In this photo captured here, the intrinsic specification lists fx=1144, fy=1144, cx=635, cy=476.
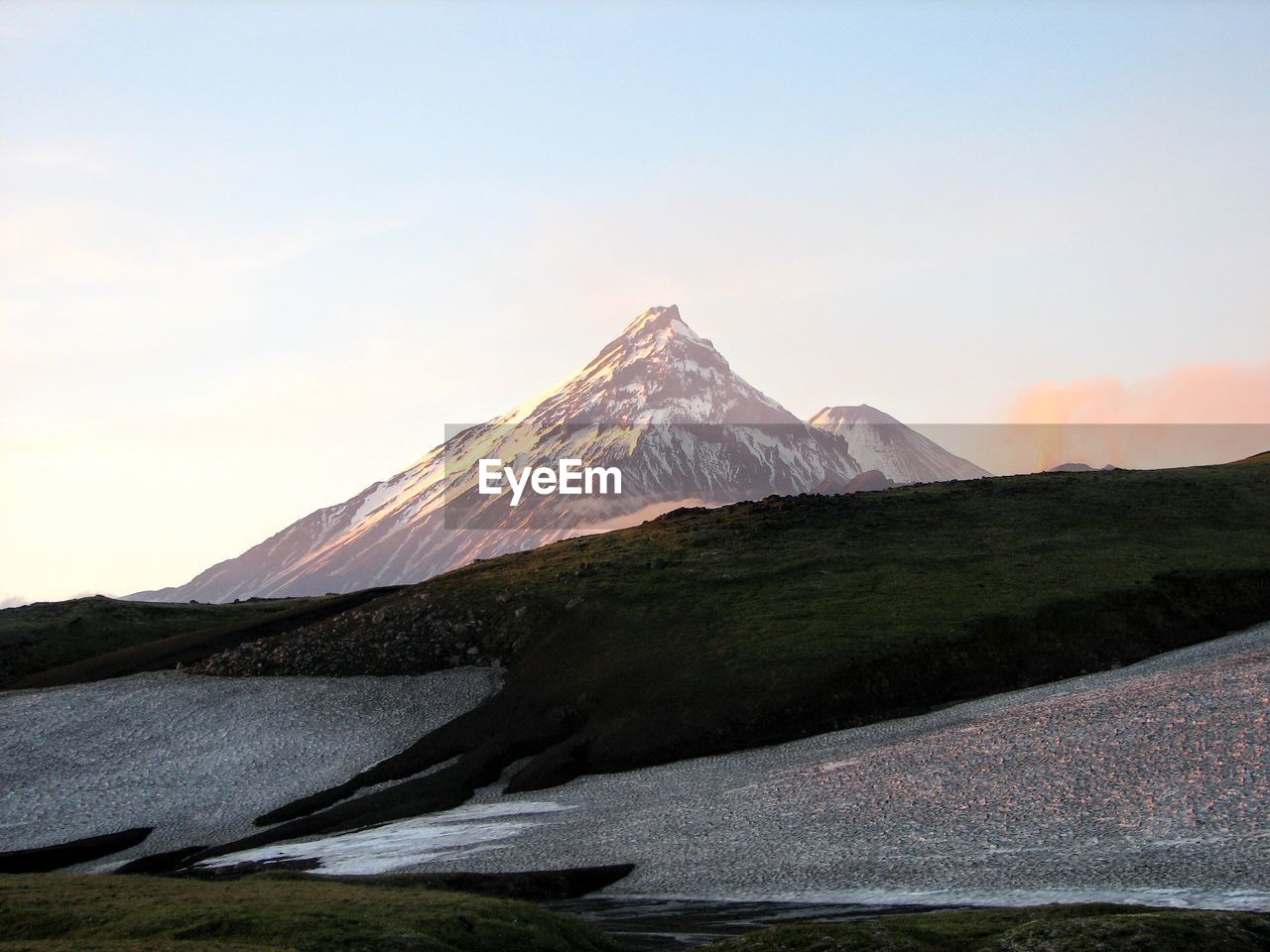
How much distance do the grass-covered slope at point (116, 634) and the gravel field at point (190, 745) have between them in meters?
5.79

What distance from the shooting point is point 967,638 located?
7944 centimetres

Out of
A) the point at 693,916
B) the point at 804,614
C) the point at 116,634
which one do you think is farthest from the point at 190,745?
the point at 693,916

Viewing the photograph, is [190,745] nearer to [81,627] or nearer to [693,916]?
[81,627]

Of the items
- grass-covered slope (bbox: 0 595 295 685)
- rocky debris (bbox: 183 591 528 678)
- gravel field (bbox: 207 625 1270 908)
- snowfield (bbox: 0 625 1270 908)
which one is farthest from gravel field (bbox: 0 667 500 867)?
grass-covered slope (bbox: 0 595 295 685)

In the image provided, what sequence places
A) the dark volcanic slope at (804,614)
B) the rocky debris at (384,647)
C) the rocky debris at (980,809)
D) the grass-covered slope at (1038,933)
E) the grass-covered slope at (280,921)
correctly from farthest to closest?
the rocky debris at (384,647), the dark volcanic slope at (804,614), the rocky debris at (980,809), the grass-covered slope at (280,921), the grass-covered slope at (1038,933)

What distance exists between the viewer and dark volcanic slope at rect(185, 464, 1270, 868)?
73.6 meters

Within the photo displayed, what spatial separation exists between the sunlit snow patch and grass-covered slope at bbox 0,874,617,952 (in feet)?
42.7

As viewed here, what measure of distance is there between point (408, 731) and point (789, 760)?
101 ft

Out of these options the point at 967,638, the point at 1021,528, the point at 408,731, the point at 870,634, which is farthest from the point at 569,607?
the point at 1021,528

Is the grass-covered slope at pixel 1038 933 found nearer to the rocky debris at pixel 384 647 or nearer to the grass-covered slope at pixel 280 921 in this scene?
the grass-covered slope at pixel 280 921

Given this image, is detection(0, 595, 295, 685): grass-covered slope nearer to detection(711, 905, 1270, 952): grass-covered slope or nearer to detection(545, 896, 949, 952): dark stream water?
detection(545, 896, 949, 952): dark stream water

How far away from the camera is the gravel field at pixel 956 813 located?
3944cm

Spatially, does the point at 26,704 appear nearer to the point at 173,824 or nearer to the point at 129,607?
the point at 173,824

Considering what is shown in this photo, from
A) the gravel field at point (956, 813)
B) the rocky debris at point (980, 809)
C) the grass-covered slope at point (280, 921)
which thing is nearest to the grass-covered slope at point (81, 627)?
the gravel field at point (956, 813)
